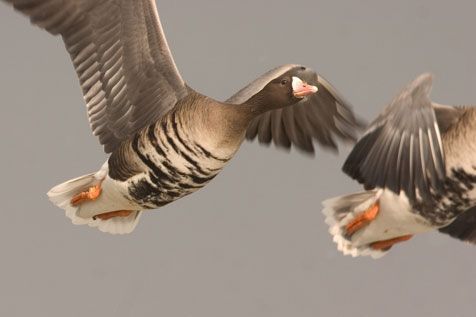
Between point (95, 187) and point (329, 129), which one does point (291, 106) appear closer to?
point (329, 129)

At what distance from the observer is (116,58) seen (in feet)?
20.3

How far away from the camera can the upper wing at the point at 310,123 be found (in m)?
6.62

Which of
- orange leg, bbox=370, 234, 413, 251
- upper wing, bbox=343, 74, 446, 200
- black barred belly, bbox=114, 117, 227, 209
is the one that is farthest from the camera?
orange leg, bbox=370, 234, 413, 251

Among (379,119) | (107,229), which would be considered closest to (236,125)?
(379,119)

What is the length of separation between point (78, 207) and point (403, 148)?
1692mm

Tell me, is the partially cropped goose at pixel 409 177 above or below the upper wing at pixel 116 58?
below

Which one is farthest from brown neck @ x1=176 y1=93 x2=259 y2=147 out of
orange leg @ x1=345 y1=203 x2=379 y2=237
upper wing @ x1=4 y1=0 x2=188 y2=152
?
orange leg @ x1=345 y1=203 x2=379 y2=237

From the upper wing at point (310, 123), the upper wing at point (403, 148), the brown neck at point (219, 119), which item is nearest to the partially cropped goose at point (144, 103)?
the brown neck at point (219, 119)

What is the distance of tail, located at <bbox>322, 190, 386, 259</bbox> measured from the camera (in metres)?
6.63

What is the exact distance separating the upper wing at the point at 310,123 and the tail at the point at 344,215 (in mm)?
260

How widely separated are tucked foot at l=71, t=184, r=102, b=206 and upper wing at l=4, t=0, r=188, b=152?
0.23 metres

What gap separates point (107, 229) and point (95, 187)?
0.36 meters

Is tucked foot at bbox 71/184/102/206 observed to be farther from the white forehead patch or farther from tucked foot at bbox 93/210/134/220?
the white forehead patch

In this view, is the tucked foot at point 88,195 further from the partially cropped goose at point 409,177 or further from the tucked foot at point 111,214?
the partially cropped goose at point 409,177
